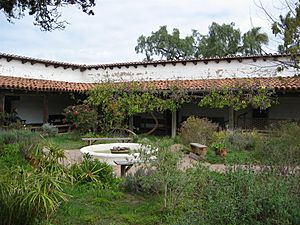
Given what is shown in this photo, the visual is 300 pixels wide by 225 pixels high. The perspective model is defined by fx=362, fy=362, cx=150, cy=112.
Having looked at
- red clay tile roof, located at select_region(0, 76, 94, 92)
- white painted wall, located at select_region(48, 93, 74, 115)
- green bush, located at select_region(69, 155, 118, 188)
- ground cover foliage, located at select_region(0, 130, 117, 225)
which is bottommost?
green bush, located at select_region(69, 155, 118, 188)

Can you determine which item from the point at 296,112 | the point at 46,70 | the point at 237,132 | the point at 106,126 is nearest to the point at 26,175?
the point at 237,132

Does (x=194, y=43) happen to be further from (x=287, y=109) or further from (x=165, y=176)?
(x=165, y=176)

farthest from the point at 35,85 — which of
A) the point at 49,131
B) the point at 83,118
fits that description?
the point at 83,118

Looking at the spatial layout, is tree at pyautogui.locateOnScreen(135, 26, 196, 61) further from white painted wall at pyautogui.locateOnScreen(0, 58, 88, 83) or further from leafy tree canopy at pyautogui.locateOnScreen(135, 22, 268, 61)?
white painted wall at pyautogui.locateOnScreen(0, 58, 88, 83)

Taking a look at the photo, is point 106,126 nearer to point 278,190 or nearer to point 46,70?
point 46,70

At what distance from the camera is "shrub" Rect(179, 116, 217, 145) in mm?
13348

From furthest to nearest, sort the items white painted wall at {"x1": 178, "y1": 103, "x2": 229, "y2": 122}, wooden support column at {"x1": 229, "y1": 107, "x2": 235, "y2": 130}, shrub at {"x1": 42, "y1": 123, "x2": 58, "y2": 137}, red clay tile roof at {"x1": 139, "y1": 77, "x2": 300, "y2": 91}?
white painted wall at {"x1": 178, "y1": 103, "x2": 229, "y2": 122} < shrub at {"x1": 42, "y1": 123, "x2": 58, "y2": 137} < wooden support column at {"x1": 229, "y1": 107, "x2": 235, "y2": 130} < red clay tile roof at {"x1": 139, "y1": 77, "x2": 300, "y2": 91}

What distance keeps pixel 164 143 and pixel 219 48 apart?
99.6 ft

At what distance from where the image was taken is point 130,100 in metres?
17.7

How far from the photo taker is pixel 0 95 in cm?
A: 1736

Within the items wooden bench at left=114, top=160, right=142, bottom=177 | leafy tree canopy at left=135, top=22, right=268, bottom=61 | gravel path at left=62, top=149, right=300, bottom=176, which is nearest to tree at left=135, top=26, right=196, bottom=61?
leafy tree canopy at left=135, top=22, right=268, bottom=61

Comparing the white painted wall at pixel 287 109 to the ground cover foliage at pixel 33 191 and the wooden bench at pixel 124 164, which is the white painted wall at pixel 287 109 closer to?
the wooden bench at pixel 124 164

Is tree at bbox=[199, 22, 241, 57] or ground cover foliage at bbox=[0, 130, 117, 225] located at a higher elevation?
tree at bbox=[199, 22, 241, 57]

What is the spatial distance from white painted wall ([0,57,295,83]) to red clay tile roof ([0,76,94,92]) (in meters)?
0.79
